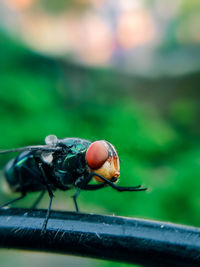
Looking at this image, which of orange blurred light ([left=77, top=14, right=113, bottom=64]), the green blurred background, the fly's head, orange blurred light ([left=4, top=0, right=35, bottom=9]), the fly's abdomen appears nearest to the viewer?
the fly's head

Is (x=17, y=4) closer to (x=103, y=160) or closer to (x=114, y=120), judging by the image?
(x=114, y=120)

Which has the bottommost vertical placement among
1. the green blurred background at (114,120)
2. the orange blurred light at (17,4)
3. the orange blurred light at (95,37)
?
the green blurred background at (114,120)

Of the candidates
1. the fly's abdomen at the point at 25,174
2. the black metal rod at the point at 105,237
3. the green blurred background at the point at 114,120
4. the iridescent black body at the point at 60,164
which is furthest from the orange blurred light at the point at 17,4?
the black metal rod at the point at 105,237

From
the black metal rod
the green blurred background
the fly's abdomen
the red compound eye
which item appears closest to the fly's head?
the red compound eye

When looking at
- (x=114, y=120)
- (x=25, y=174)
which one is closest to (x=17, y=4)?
(x=114, y=120)

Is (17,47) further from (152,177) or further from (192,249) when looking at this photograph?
(192,249)

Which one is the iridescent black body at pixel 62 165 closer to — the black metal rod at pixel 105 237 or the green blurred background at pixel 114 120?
the black metal rod at pixel 105 237

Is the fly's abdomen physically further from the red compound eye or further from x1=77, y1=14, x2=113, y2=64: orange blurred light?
x1=77, y1=14, x2=113, y2=64: orange blurred light
